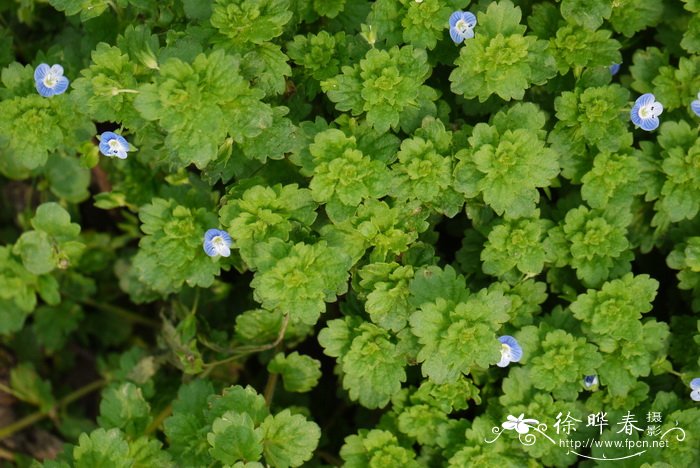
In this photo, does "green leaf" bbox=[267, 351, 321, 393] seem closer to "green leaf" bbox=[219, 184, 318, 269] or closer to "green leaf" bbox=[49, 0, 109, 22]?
"green leaf" bbox=[219, 184, 318, 269]

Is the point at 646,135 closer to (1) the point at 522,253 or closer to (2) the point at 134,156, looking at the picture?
(1) the point at 522,253

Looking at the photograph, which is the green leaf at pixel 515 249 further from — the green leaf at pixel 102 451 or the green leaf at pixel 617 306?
the green leaf at pixel 102 451

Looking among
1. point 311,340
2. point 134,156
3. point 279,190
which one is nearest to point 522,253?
point 279,190

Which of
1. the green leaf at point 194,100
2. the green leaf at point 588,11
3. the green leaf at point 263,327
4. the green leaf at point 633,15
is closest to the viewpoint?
the green leaf at point 194,100

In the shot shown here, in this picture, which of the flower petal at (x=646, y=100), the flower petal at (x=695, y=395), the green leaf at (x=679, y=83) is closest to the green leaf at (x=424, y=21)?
the flower petal at (x=646, y=100)

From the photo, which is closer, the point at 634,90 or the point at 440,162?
the point at 440,162

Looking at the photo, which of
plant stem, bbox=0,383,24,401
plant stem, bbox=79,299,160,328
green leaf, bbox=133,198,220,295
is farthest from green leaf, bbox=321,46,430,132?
plant stem, bbox=0,383,24,401
